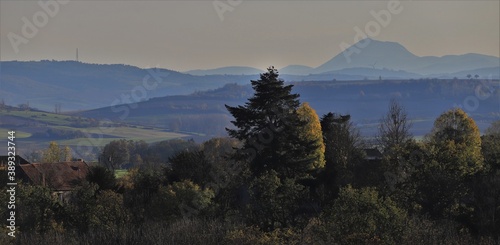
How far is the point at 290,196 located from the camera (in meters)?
33.8

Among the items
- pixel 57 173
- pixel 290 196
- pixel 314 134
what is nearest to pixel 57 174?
pixel 57 173

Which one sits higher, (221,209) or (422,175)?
(422,175)

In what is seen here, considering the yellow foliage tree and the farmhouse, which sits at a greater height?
the yellow foliage tree

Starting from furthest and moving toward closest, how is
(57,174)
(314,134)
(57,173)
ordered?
(57,173) → (57,174) → (314,134)

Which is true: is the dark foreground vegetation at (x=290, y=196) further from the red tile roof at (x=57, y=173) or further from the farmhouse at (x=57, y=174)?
the red tile roof at (x=57, y=173)

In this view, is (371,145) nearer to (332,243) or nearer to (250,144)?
(250,144)

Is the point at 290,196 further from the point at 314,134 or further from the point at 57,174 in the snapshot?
the point at 57,174

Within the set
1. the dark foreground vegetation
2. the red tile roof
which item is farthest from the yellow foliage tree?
the red tile roof

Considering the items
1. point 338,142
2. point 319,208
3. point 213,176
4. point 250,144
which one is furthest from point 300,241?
Answer: point 338,142

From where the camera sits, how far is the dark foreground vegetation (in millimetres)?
26766

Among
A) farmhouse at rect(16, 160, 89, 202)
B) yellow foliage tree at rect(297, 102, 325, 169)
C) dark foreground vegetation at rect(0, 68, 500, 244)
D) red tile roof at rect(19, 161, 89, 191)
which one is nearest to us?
dark foreground vegetation at rect(0, 68, 500, 244)

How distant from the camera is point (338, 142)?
61.7 metres

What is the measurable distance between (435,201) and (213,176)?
70.9 ft

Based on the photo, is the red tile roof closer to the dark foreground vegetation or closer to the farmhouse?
the farmhouse
